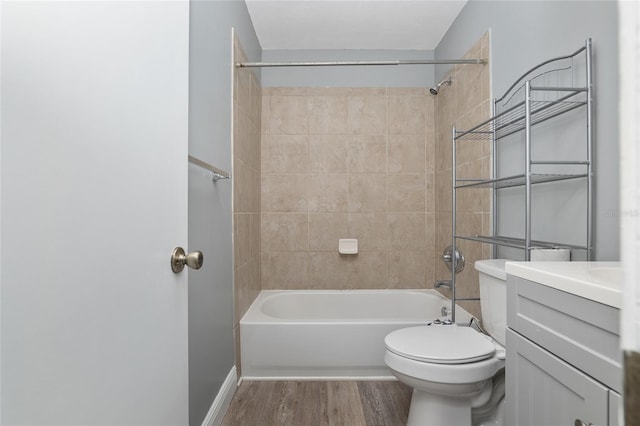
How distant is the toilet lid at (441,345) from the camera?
1455mm

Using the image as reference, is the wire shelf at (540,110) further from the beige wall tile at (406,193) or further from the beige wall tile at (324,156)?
the beige wall tile at (324,156)

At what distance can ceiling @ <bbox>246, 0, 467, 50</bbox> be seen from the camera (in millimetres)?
2379

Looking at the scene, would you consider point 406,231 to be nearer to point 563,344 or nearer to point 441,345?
point 441,345

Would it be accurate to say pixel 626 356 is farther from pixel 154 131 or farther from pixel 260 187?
pixel 260 187

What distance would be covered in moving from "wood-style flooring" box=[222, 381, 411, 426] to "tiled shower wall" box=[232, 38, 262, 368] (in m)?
0.27

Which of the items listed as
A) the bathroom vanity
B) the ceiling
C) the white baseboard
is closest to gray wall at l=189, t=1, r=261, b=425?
the white baseboard

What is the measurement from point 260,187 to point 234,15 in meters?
1.28

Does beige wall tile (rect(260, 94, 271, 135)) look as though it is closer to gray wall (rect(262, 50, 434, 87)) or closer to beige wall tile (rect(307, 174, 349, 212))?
gray wall (rect(262, 50, 434, 87))

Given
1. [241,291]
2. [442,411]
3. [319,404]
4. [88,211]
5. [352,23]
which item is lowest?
[319,404]

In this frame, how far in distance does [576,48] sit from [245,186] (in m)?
1.85

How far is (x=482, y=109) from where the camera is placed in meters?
2.10

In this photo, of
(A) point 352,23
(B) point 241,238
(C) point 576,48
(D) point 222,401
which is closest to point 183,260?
(D) point 222,401

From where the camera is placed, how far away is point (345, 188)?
9.78 feet

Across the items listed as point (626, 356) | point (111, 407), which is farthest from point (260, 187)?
point (626, 356)
